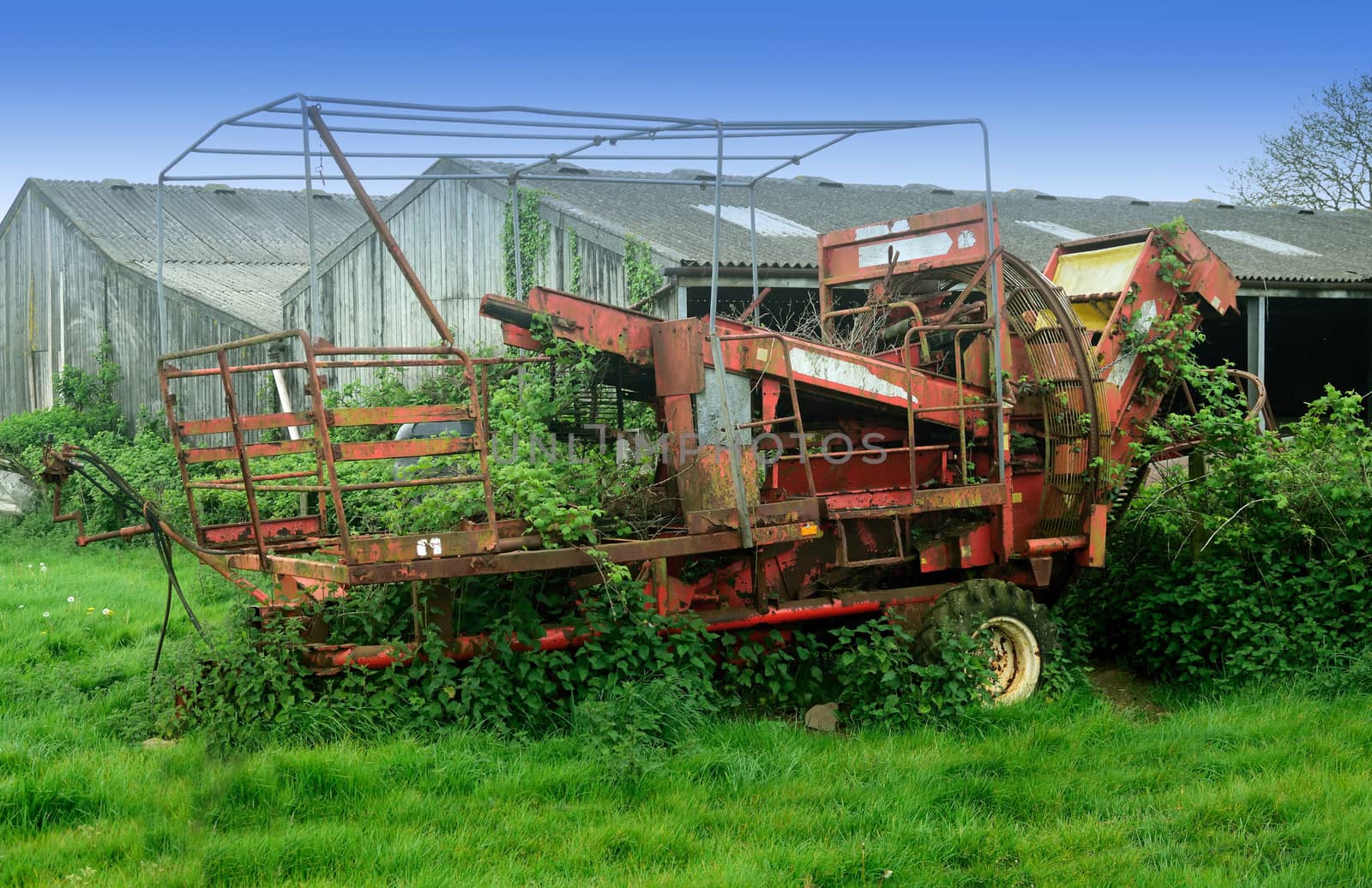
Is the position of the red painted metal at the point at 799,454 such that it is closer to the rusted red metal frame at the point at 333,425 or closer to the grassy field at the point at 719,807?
the rusted red metal frame at the point at 333,425

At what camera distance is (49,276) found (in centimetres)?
2359

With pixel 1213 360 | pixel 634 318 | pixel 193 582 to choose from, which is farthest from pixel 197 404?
pixel 1213 360

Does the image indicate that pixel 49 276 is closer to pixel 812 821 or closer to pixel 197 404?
pixel 197 404

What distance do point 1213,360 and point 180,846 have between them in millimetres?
20864

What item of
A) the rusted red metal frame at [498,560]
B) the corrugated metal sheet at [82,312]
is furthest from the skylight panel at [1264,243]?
the corrugated metal sheet at [82,312]

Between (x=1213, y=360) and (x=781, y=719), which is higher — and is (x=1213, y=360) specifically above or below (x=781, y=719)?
above

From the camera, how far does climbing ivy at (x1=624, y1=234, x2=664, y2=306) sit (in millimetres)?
13391

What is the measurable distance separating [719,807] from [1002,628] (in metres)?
2.82

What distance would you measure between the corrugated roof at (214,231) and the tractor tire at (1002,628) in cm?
1500

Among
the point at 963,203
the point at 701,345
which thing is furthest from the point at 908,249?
the point at 963,203

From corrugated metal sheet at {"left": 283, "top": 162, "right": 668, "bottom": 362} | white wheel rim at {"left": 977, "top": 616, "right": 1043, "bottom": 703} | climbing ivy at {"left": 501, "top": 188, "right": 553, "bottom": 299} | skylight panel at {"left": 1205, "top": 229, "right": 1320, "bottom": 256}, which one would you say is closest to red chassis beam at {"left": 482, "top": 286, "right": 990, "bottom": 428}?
white wheel rim at {"left": 977, "top": 616, "right": 1043, "bottom": 703}

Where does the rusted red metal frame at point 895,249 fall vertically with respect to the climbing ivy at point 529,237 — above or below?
below

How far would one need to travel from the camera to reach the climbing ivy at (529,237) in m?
15.1

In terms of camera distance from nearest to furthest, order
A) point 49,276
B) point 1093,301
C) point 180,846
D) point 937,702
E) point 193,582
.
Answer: point 180,846 < point 937,702 < point 1093,301 < point 193,582 < point 49,276
